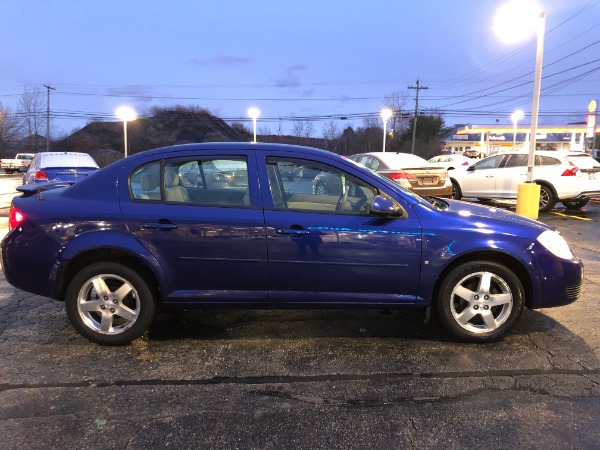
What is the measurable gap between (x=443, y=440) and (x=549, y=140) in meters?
86.9

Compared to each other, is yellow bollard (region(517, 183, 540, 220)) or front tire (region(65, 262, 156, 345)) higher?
yellow bollard (region(517, 183, 540, 220))

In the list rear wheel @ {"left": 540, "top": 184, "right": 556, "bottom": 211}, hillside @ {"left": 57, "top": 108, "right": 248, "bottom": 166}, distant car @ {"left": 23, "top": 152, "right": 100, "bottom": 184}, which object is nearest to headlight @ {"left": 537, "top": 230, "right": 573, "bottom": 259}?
rear wheel @ {"left": 540, "top": 184, "right": 556, "bottom": 211}

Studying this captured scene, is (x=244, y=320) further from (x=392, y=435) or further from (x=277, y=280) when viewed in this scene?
(x=392, y=435)

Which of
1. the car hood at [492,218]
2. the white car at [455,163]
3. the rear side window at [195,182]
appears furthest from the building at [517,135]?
the rear side window at [195,182]

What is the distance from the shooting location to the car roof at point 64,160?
12.4m

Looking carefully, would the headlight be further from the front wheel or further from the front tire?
the front tire

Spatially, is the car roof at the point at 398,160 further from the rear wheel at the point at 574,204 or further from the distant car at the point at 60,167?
the distant car at the point at 60,167

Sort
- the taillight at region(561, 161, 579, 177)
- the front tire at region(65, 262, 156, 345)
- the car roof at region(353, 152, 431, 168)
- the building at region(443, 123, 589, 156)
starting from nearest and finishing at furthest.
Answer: the front tire at region(65, 262, 156, 345) < the car roof at region(353, 152, 431, 168) < the taillight at region(561, 161, 579, 177) < the building at region(443, 123, 589, 156)

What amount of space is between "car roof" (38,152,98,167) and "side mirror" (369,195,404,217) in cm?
1071

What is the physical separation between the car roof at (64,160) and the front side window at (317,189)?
10.1 meters

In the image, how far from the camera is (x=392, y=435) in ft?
8.84

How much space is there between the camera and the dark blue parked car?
12.1 ft

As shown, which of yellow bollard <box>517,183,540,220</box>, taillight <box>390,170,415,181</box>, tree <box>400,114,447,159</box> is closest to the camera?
yellow bollard <box>517,183,540,220</box>

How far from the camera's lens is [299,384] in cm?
328
